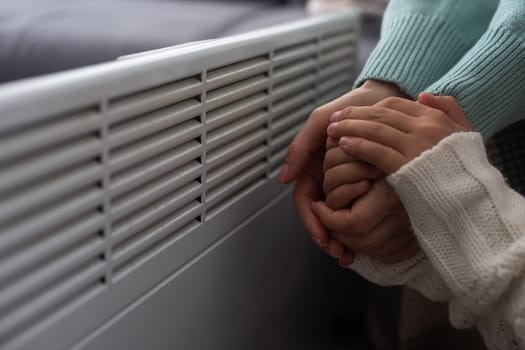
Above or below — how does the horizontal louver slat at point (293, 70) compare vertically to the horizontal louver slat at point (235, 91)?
below

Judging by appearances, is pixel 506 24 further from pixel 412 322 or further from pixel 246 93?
pixel 412 322

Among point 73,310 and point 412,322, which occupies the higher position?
point 73,310

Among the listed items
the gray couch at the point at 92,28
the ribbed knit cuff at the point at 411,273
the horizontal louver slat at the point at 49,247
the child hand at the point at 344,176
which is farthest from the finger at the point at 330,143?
the gray couch at the point at 92,28

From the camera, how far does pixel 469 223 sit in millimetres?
484

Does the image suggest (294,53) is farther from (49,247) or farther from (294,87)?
(49,247)

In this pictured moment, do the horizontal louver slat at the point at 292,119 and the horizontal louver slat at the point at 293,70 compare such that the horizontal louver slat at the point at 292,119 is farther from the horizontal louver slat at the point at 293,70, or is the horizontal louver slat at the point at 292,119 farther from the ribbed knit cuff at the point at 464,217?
the ribbed knit cuff at the point at 464,217

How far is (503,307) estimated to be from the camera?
0.50 m

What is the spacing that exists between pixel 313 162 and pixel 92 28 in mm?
496

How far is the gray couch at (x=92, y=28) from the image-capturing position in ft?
2.90

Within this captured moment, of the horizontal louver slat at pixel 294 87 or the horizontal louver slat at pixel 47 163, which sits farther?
the horizontal louver slat at pixel 294 87

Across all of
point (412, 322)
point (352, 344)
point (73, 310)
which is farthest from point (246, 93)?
point (352, 344)

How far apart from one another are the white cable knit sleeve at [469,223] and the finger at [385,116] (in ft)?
0.11

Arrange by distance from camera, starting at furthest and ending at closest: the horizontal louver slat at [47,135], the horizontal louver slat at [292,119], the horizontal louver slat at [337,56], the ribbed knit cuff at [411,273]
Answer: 1. the horizontal louver slat at [337,56]
2. the horizontal louver slat at [292,119]
3. the ribbed knit cuff at [411,273]
4. the horizontal louver slat at [47,135]

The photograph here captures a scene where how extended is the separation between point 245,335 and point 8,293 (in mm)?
326
